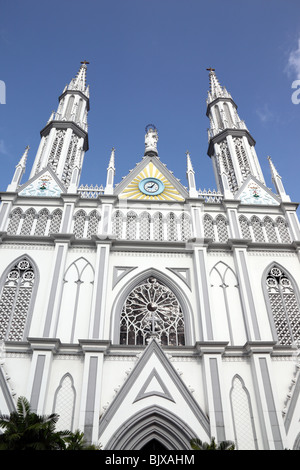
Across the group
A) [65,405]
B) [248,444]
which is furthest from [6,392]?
[248,444]

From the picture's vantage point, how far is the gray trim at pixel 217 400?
10902mm

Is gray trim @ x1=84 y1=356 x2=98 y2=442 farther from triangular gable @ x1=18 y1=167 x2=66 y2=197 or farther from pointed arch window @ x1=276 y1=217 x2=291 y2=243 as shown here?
pointed arch window @ x1=276 y1=217 x2=291 y2=243

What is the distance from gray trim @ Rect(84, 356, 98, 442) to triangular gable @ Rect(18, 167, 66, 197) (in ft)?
27.7

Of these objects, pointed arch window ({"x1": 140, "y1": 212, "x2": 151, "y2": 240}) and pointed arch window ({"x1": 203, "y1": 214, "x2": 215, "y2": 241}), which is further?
pointed arch window ({"x1": 203, "y1": 214, "x2": 215, "y2": 241})

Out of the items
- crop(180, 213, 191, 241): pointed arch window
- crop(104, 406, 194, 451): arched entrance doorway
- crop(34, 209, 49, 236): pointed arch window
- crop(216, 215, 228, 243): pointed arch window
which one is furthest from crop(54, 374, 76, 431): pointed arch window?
crop(216, 215, 228, 243): pointed arch window

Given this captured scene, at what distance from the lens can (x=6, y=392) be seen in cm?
1141

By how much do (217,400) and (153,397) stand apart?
194 centimetres

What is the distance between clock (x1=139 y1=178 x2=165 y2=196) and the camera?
17.7 meters

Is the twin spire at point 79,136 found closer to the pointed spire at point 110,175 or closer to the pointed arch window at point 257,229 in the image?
the pointed spire at point 110,175

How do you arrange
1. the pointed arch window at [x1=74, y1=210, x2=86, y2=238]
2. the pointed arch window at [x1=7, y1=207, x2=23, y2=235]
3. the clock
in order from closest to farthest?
the pointed arch window at [x1=7, y1=207, x2=23, y2=235] → the pointed arch window at [x1=74, y1=210, x2=86, y2=238] → the clock

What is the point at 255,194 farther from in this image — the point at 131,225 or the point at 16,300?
the point at 16,300

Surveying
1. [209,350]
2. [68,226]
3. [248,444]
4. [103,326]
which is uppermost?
[68,226]
